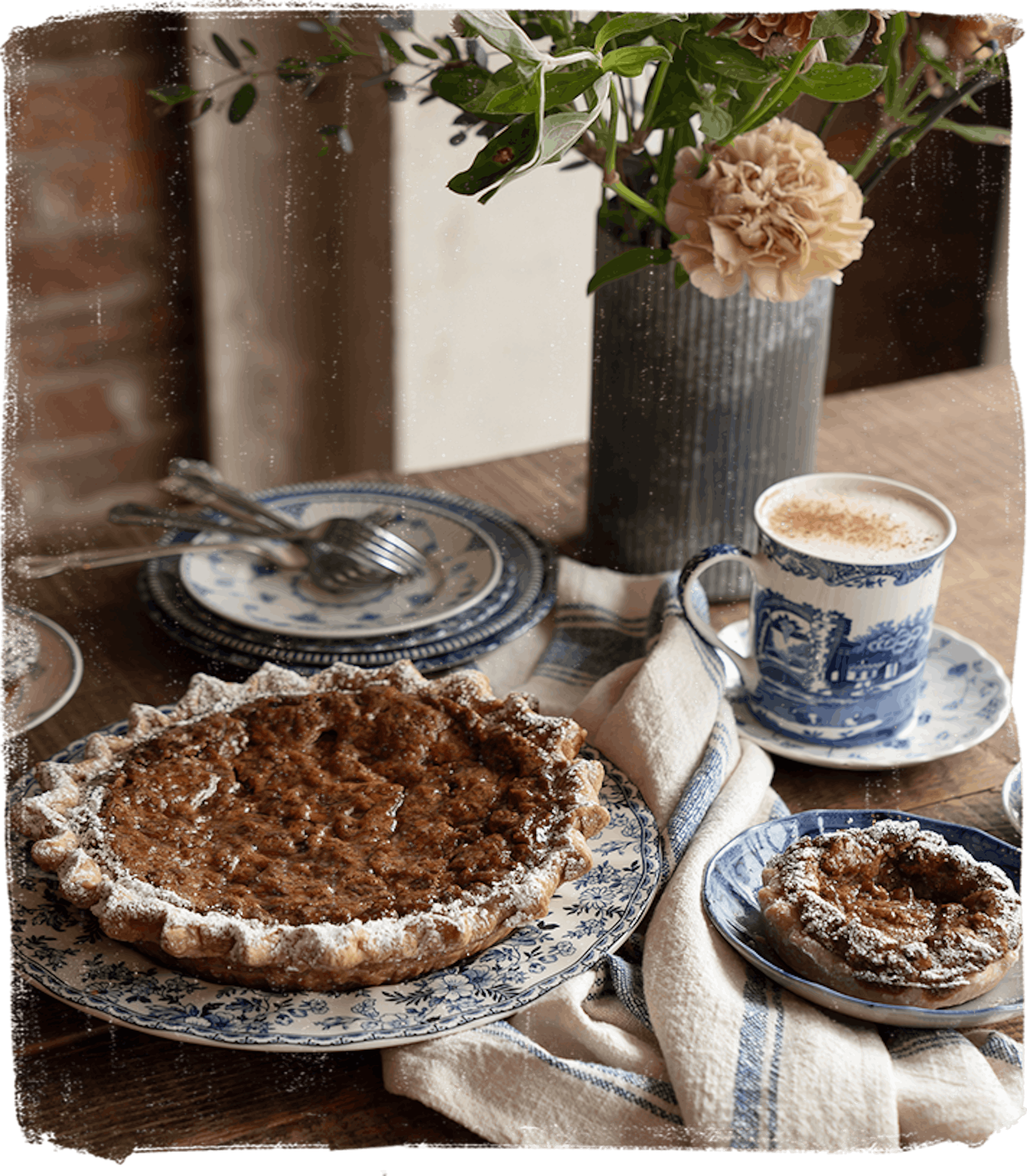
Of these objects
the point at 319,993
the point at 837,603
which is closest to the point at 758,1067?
the point at 319,993

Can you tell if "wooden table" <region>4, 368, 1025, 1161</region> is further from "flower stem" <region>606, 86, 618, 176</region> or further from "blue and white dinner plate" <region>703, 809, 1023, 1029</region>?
"flower stem" <region>606, 86, 618, 176</region>

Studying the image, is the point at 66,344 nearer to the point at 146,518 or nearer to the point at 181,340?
the point at 181,340

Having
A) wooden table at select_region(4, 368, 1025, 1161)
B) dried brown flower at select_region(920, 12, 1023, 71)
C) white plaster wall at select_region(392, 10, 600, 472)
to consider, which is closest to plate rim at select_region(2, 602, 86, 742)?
wooden table at select_region(4, 368, 1025, 1161)

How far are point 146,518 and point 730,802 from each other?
22.1 inches

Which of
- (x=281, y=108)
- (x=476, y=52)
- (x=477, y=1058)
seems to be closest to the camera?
(x=477, y=1058)

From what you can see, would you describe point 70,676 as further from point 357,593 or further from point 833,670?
point 833,670

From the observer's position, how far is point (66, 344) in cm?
200

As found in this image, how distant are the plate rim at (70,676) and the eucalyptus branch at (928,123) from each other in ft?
2.15

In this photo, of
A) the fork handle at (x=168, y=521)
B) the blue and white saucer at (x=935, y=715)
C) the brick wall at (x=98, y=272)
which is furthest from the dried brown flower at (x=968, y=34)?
the brick wall at (x=98, y=272)

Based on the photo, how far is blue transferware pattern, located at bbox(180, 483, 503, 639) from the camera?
1.03m

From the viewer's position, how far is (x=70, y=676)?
0.99m

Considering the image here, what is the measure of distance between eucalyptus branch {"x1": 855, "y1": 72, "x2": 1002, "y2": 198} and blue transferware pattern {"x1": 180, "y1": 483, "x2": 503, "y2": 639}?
0.42 metres

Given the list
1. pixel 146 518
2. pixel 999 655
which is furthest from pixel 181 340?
pixel 999 655

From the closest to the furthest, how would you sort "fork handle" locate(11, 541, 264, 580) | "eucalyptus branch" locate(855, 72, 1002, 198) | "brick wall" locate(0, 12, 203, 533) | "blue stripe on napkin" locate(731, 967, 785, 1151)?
"blue stripe on napkin" locate(731, 967, 785, 1151)
"eucalyptus branch" locate(855, 72, 1002, 198)
"fork handle" locate(11, 541, 264, 580)
"brick wall" locate(0, 12, 203, 533)
